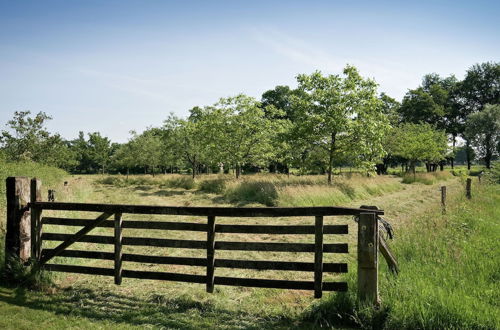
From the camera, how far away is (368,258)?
196 inches

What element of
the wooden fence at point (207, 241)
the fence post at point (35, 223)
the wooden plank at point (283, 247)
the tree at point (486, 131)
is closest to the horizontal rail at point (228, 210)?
the wooden fence at point (207, 241)

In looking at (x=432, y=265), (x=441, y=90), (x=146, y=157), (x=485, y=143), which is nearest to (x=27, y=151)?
(x=146, y=157)

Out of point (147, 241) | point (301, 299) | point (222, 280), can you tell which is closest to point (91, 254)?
point (147, 241)

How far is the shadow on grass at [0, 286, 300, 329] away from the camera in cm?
516

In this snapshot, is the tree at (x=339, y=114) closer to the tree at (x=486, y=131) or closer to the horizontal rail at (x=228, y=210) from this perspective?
the horizontal rail at (x=228, y=210)

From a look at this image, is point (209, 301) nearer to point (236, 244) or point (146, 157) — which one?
point (236, 244)

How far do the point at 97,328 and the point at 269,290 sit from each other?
3.26 meters

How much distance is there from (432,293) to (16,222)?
7.79 m

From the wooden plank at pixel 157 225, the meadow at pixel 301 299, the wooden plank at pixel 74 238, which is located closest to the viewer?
the meadow at pixel 301 299

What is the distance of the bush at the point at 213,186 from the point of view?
25678 mm

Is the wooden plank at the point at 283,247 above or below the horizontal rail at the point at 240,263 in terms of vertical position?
above

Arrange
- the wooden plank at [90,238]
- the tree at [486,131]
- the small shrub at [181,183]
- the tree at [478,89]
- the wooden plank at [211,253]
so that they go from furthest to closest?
the tree at [478,89], the tree at [486,131], the small shrub at [181,183], the wooden plank at [90,238], the wooden plank at [211,253]

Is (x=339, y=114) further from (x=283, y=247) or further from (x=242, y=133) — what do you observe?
(x=283, y=247)

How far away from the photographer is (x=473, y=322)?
4.35 meters
